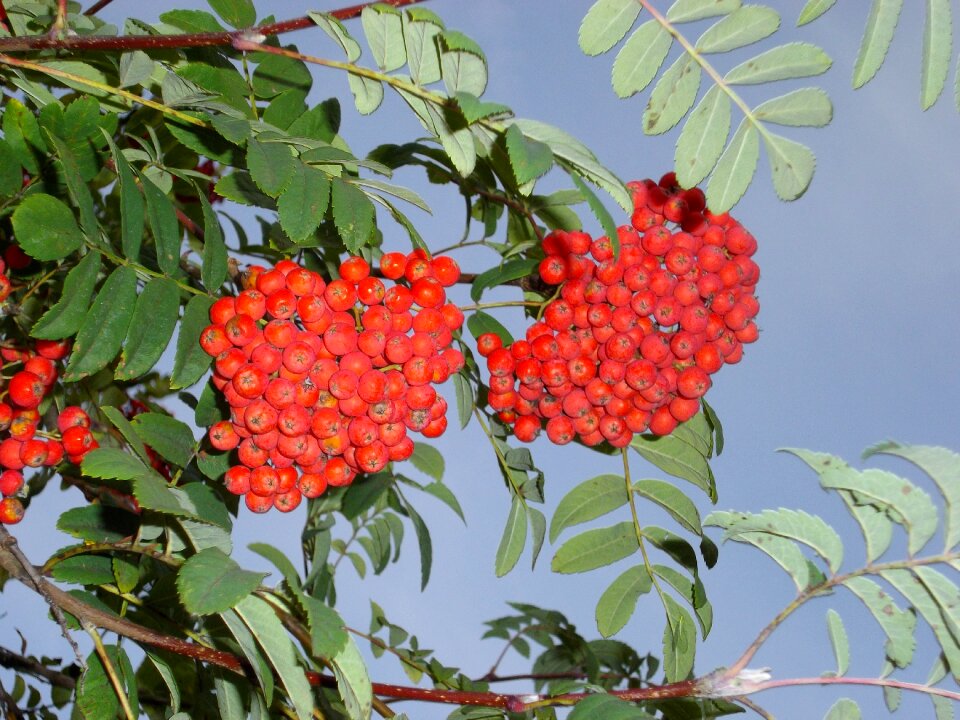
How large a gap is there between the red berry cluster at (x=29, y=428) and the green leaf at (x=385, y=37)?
34.4 inches

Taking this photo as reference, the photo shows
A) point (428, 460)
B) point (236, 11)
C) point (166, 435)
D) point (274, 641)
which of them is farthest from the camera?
point (428, 460)

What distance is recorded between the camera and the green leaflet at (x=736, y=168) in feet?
4.59

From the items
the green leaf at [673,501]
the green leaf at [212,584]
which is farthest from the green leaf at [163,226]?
the green leaf at [673,501]

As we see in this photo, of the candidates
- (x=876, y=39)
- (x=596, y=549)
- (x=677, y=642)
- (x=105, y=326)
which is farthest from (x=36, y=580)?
(x=876, y=39)

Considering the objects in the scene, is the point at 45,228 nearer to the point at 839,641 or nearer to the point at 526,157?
the point at 526,157

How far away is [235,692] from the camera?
1.53 metres

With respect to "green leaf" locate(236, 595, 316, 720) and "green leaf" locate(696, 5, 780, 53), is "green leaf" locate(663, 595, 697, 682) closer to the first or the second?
"green leaf" locate(236, 595, 316, 720)

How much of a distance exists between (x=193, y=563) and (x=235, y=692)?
562 mm

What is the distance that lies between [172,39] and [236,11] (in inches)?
16.4

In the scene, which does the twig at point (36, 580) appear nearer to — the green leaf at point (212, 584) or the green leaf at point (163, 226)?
the green leaf at point (212, 584)

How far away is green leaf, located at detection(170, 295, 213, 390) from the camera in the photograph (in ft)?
4.65

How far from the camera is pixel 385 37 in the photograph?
4.25ft

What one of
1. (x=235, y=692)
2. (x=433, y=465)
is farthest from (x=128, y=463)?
(x=433, y=465)

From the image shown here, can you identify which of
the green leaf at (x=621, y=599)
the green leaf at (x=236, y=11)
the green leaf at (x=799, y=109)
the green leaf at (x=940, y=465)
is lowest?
Result: the green leaf at (x=621, y=599)
